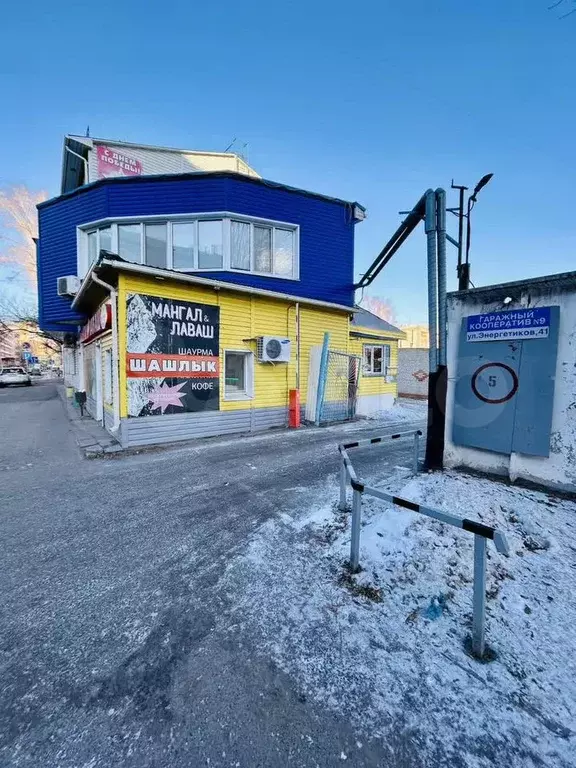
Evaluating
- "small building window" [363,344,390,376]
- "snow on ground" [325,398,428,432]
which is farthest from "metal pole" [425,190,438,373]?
"small building window" [363,344,390,376]

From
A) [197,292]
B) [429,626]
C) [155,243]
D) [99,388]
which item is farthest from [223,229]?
[429,626]

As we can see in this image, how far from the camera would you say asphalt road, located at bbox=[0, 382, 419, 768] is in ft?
5.70

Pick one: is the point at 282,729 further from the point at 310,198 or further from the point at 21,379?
the point at 21,379

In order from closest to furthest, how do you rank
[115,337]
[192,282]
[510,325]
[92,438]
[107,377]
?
[510,325] < [115,337] < [192,282] < [92,438] < [107,377]

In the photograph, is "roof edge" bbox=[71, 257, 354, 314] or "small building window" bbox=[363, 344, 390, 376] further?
"small building window" bbox=[363, 344, 390, 376]

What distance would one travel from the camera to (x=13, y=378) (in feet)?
95.7

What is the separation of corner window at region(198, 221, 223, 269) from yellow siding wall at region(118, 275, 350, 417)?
1646 millimetres

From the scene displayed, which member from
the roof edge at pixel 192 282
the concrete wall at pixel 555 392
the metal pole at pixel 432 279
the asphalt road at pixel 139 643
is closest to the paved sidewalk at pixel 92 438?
the asphalt road at pixel 139 643

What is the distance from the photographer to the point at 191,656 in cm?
228

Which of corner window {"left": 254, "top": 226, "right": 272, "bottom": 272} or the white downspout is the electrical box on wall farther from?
corner window {"left": 254, "top": 226, "right": 272, "bottom": 272}

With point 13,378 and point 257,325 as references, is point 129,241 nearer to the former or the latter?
point 257,325

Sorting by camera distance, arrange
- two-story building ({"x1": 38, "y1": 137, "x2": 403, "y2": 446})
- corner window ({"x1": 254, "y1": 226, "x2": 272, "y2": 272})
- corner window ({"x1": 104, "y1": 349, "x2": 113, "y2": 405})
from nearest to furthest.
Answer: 1. two-story building ({"x1": 38, "y1": 137, "x2": 403, "y2": 446})
2. corner window ({"x1": 104, "y1": 349, "x2": 113, "y2": 405})
3. corner window ({"x1": 254, "y1": 226, "x2": 272, "y2": 272})

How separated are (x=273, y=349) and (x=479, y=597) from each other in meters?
8.29

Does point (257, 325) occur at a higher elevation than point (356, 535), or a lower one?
higher
